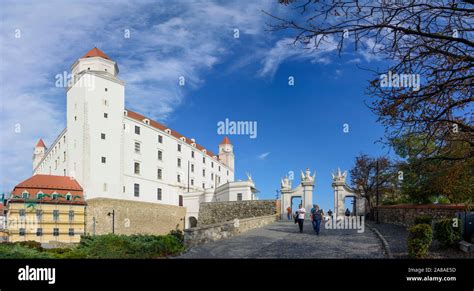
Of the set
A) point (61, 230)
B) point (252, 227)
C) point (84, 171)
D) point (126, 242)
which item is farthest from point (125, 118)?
point (126, 242)

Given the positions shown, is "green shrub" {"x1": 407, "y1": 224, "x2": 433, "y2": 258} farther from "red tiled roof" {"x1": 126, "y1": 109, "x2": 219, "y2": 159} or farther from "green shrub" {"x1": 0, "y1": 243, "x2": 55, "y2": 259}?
"red tiled roof" {"x1": 126, "y1": 109, "x2": 219, "y2": 159}

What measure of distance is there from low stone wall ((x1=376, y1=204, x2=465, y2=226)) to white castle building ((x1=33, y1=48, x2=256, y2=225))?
18859 millimetres

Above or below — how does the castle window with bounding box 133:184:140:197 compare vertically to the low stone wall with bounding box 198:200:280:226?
above

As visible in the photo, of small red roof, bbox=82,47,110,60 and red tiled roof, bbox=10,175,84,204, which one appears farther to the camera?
small red roof, bbox=82,47,110,60

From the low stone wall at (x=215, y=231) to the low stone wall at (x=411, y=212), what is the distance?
8.37 meters

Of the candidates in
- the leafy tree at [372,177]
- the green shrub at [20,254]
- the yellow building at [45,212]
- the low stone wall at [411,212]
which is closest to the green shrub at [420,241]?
the low stone wall at [411,212]

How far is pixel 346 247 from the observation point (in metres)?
12.4

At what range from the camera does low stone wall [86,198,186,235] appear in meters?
41.2

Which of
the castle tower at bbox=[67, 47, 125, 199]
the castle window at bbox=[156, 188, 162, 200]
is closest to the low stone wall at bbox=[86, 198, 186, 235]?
the castle tower at bbox=[67, 47, 125, 199]

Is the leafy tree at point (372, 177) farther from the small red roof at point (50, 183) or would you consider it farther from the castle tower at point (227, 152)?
the castle tower at point (227, 152)

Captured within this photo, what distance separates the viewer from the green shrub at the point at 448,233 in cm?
1154

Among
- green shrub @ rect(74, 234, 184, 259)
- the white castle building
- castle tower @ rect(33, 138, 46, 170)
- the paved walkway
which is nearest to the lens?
green shrub @ rect(74, 234, 184, 259)

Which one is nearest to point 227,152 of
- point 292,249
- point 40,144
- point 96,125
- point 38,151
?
point 96,125
